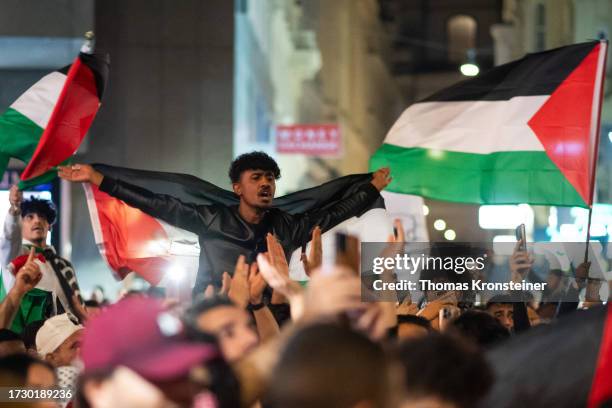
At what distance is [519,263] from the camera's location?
884 centimetres

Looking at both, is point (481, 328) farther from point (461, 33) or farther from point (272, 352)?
point (461, 33)

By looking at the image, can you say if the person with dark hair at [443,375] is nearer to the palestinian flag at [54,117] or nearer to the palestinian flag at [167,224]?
the palestinian flag at [167,224]

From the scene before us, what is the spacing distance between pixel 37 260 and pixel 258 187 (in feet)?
6.86

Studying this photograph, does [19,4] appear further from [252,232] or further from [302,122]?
[302,122]

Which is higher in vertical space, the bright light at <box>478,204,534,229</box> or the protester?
the bright light at <box>478,204,534,229</box>

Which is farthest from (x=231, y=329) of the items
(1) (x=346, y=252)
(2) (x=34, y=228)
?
(2) (x=34, y=228)

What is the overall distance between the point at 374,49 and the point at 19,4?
182 feet

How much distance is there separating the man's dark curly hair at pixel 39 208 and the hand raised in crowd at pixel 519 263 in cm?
337

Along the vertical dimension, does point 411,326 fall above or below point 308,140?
below

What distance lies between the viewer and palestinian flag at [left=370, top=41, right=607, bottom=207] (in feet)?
33.2

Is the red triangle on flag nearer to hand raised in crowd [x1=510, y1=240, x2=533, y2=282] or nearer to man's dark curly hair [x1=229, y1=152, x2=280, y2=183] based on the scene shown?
hand raised in crowd [x1=510, y1=240, x2=533, y2=282]

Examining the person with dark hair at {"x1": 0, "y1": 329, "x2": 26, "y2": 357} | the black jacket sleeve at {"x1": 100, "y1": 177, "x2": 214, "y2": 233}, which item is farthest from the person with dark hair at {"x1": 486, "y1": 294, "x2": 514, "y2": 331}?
the person with dark hair at {"x1": 0, "y1": 329, "x2": 26, "y2": 357}

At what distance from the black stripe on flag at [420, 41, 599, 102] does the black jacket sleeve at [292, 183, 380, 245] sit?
1727 mm


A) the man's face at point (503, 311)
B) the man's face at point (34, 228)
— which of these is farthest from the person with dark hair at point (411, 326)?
the man's face at point (34, 228)
